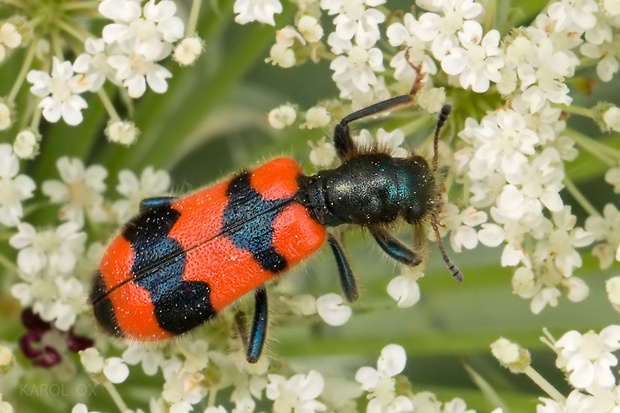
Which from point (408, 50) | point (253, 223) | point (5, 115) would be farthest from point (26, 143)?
point (408, 50)

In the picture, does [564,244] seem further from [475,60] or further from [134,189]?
[134,189]

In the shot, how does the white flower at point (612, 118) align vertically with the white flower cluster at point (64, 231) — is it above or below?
above

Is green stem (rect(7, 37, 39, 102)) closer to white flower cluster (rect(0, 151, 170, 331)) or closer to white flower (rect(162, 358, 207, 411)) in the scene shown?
white flower cluster (rect(0, 151, 170, 331))

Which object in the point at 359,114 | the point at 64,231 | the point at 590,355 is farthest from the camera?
the point at 64,231

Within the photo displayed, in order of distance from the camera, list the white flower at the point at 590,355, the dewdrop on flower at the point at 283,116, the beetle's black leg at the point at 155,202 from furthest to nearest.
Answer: the beetle's black leg at the point at 155,202, the dewdrop on flower at the point at 283,116, the white flower at the point at 590,355

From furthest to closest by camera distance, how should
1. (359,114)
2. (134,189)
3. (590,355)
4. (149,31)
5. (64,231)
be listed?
1. (134,189)
2. (64,231)
3. (359,114)
4. (149,31)
5. (590,355)

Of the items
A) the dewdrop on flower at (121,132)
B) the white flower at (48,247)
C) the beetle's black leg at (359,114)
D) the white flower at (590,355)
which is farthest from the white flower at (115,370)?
the white flower at (590,355)

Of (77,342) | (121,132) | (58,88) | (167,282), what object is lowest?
(77,342)

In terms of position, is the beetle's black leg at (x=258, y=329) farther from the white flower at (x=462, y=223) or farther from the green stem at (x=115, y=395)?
the white flower at (x=462, y=223)

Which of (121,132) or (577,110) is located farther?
(121,132)
